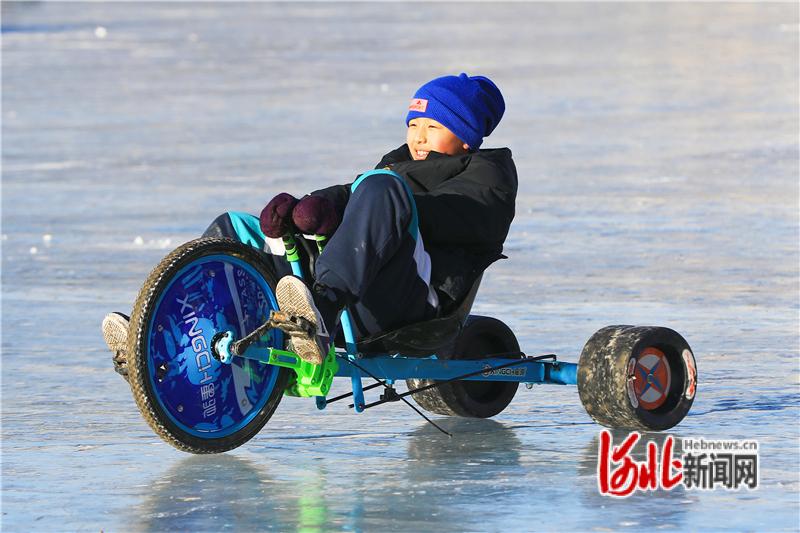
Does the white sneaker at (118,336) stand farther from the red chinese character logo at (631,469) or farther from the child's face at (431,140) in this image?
the red chinese character logo at (631,469)

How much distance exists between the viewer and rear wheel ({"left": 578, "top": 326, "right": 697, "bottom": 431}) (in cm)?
563

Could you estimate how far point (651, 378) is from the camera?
576cm

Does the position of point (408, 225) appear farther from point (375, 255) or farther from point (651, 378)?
point (651, 378)

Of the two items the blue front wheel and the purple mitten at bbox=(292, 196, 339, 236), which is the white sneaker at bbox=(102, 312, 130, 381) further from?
the purple mitten at bbox=(292, 196, 339, 236)

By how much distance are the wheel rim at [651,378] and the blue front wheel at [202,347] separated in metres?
1.16

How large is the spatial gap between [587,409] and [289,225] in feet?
4.01

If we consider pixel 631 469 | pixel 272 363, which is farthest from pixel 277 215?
pixel 631 469

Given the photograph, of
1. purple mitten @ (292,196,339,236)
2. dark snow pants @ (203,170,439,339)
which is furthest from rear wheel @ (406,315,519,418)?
purple mitten @ (292,196,339,236)

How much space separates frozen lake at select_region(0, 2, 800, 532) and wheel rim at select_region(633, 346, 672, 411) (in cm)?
15

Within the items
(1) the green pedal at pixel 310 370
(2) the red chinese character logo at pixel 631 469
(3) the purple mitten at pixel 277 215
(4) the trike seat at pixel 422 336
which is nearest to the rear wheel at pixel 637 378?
(2) the red chinese character logo at pixel 631 469

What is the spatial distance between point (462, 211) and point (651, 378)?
0.86 m

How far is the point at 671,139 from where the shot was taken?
15.7 meters

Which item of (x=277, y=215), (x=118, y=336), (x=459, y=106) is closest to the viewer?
(x=277, y=215)

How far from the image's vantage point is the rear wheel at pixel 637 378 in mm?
5629
